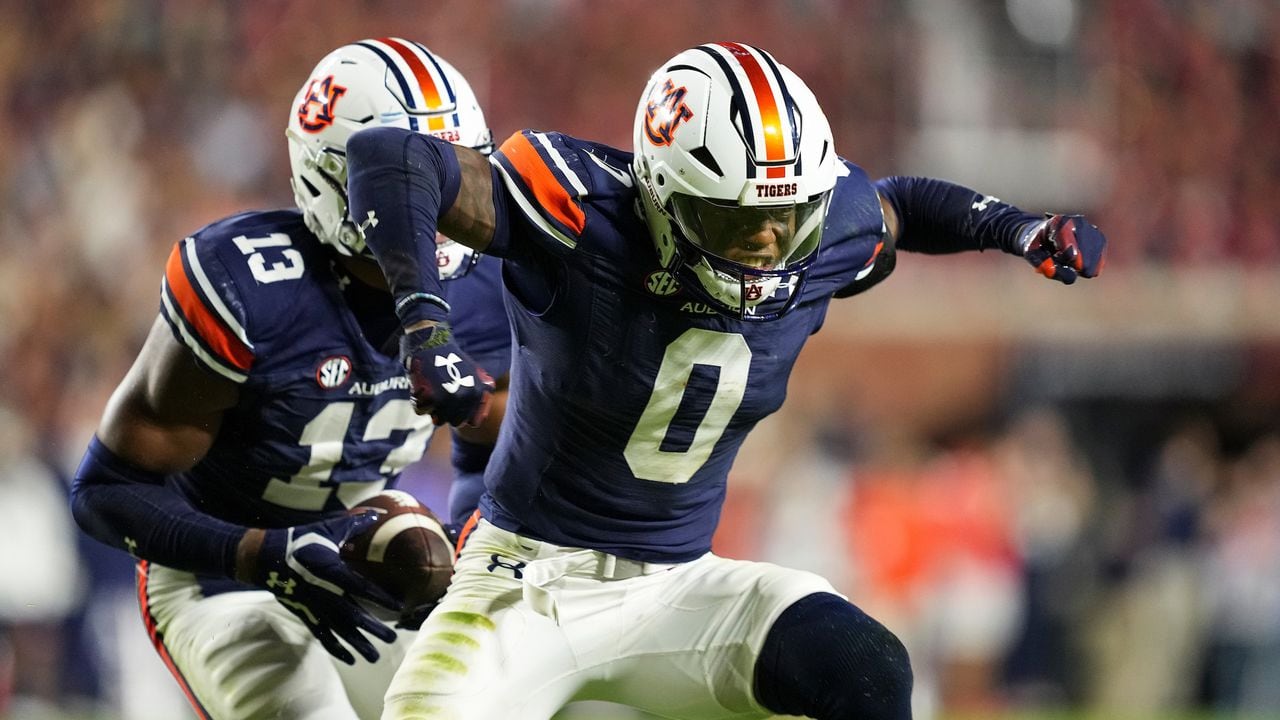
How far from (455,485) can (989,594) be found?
20.1 feet

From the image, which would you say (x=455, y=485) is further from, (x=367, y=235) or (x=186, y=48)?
(x=186, y=48)

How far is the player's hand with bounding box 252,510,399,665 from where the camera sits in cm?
343

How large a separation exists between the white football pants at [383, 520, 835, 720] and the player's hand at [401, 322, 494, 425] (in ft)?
2.12

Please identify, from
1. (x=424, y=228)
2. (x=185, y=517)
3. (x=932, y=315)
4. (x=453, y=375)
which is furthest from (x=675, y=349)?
(x=932, y=315)

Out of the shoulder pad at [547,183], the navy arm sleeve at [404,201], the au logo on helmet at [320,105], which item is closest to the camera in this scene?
the navy arm sleeve at [404,201]

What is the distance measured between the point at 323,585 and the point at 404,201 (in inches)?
38.2

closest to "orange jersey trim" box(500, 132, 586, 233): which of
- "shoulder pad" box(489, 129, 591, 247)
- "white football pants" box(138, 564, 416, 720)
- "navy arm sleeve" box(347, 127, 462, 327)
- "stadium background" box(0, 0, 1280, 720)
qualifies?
"shoulder pad" box(489, 129, 591, 247)

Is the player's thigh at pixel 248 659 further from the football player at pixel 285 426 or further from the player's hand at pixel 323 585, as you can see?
the player's hand at pixel 323 585

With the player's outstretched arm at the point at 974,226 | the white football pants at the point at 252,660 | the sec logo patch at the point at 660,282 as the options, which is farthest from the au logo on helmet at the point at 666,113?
the white football pants at the point at 252,660

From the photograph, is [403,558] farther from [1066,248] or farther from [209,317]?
[1066,248]

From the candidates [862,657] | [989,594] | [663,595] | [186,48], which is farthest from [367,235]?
[186,48]

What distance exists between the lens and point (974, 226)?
3.63m

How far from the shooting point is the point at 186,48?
35.9ft

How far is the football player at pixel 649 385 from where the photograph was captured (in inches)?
120
